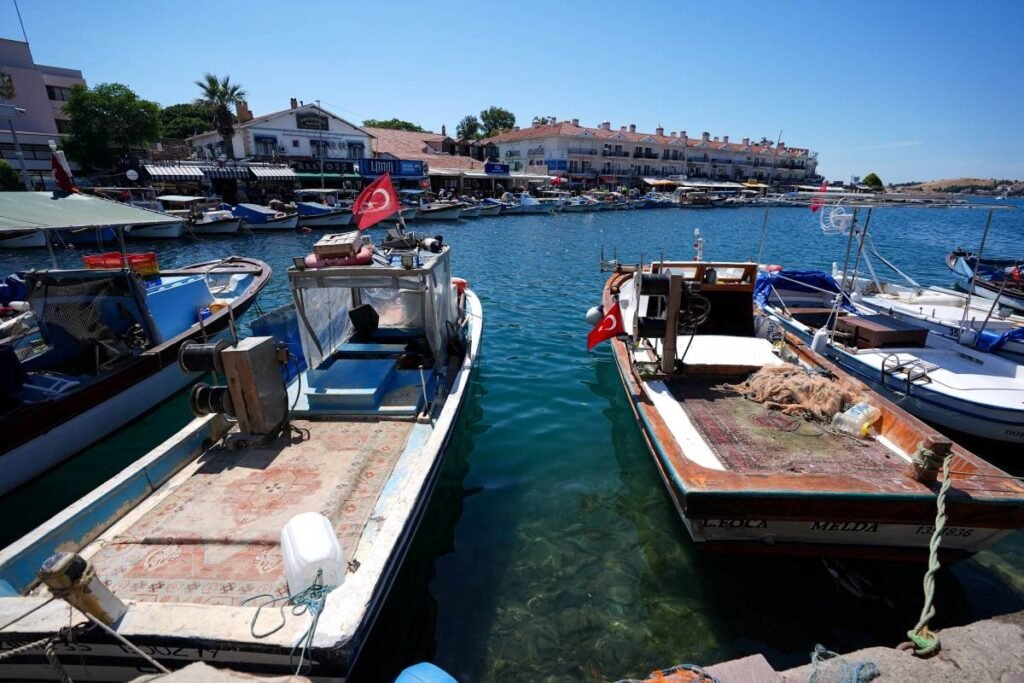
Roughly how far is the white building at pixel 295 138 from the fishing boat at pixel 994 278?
5249cm

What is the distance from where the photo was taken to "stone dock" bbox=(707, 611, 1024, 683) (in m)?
3.27

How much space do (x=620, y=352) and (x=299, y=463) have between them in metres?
5.53

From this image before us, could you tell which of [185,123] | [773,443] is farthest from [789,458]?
[185,123]

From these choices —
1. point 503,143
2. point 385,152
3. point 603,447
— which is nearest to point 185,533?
point 603,447

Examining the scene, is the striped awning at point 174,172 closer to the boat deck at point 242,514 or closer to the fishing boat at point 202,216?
the fishing boat at point 202,216

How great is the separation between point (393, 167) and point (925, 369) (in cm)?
5372

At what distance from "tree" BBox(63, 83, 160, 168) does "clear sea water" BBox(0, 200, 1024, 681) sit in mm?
49919

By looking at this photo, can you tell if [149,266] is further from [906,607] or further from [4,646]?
[906,607]

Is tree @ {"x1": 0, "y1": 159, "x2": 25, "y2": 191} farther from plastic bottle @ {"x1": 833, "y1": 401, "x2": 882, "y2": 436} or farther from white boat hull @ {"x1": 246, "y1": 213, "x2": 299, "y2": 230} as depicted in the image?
plastic bottle @ {"x1": 833, "y1": 401, "x2": 882, "y2": 436}

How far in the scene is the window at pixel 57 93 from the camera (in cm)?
5049

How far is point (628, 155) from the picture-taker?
273ft

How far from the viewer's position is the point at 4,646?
3.24 metres

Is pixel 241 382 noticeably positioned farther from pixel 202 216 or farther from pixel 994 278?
pixel 202 216

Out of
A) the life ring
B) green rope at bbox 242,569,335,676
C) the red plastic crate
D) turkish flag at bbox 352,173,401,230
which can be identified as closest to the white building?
the red plastic crate
